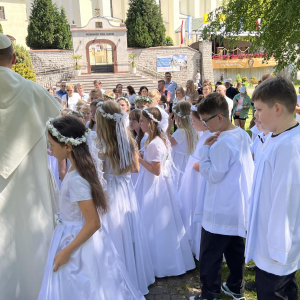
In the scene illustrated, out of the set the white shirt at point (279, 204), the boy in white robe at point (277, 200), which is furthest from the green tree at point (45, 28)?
the white shirt at point (279, 204)

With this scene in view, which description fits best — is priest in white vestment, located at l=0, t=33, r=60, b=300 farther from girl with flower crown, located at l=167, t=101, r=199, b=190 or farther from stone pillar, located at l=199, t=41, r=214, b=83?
stone pillar, located at l=199, t=41, r=214, b=83

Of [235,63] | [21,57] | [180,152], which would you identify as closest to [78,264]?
[180,152]

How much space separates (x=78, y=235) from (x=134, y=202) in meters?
1.16

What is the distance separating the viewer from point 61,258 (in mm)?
2188

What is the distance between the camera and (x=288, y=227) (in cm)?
193

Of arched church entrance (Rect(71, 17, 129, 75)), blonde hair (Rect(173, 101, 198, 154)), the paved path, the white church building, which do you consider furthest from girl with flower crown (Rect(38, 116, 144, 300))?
the white church building

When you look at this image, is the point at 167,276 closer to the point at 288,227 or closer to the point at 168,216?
the point at 168,216

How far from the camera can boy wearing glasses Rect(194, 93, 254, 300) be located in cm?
268

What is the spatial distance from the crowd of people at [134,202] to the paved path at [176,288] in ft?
0.26

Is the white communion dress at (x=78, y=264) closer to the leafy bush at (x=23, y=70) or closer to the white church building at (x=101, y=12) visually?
Answer: the leafy bush at (x=23, y=70)

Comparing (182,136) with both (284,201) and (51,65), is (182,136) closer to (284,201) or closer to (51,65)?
(284,201)

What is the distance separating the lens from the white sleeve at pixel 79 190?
2.19 meters

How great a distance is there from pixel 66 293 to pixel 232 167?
1.63 meters

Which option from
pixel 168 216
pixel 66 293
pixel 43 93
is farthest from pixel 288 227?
pixel 43 93
